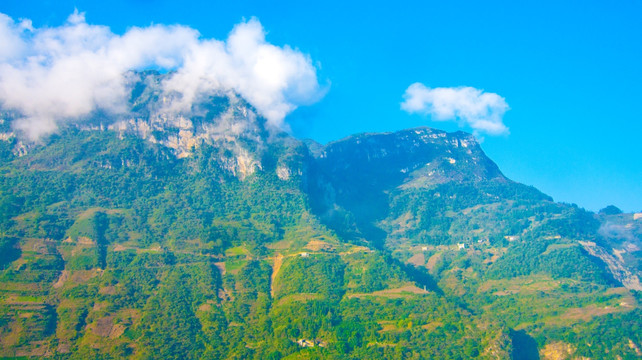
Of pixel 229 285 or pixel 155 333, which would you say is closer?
pixel 155 333

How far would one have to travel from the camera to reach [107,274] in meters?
155

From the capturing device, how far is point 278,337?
138 metres

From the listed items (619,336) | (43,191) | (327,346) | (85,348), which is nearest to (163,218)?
(43,191)

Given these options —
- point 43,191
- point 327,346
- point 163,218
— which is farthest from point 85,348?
point 43,191

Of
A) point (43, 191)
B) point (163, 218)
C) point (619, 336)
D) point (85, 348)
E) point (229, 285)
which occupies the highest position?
point (43, 191)

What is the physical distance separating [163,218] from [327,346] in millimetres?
80276

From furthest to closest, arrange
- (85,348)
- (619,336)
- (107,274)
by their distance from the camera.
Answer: (107,274)
(619,336)
(85,348)

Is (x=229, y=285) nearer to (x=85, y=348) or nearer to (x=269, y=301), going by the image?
(x=269, y=301)

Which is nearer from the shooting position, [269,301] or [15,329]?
[15,329]

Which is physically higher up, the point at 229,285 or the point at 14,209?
the point at 14,209

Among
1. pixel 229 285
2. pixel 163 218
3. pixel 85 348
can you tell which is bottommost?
pixel 85 348

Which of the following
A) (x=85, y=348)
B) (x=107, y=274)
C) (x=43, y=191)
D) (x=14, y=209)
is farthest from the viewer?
(x=43, y=191)

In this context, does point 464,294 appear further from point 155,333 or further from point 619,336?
point 155,333

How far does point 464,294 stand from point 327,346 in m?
60.3
